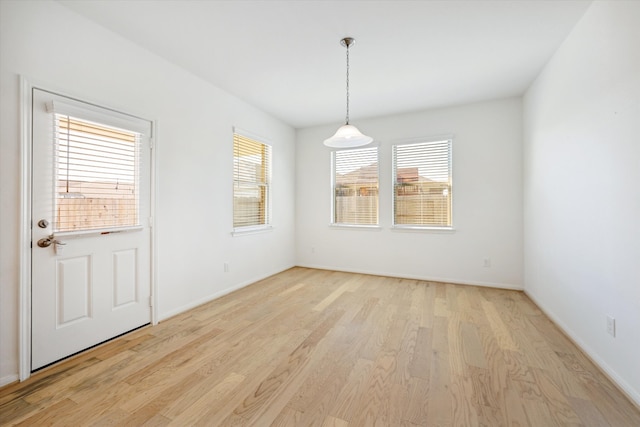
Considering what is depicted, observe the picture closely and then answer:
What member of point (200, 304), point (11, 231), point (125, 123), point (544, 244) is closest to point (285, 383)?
point (200, 304)

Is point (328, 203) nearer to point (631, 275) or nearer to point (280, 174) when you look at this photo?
point (280, 174)

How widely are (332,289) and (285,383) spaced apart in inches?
86.4

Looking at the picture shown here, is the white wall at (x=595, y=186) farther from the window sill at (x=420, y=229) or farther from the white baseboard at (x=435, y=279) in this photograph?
the window sill at (x=420, y=229)

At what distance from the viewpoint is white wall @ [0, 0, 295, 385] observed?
1.89 meters

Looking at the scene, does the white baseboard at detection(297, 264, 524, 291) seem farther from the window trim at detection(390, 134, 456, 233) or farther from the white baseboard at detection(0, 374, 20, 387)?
the white baseboard at detection(0, 374, 20, 387)

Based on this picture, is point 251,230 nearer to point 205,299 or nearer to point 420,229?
point 205,299

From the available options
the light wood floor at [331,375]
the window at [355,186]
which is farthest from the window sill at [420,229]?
the light wood floor at [331,375]

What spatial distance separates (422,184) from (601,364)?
302 centimetres

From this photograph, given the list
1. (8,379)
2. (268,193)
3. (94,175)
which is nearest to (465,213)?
(268,193)

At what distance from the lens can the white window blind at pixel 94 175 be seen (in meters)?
2.17

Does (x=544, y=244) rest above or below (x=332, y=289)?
above

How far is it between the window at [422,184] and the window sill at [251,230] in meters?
2.22

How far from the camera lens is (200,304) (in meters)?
3.38

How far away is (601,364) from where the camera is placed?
6.70 ft
